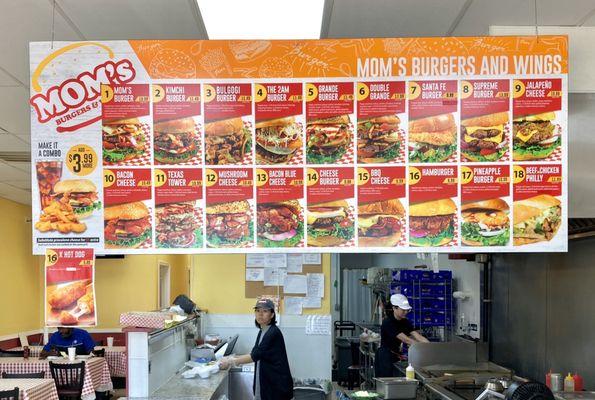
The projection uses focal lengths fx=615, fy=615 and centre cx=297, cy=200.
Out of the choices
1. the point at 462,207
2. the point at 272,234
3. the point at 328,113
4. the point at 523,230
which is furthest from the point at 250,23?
the point at 523,230

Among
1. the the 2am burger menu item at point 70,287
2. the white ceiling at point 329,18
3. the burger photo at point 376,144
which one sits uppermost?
the white ceiling at point 329,18

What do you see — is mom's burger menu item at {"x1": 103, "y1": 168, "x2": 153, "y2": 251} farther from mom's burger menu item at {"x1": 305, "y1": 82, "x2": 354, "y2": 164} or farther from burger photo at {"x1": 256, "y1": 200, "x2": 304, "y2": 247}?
mom's burger menu item at {"x1": 305, "y1": 82, "x2": 354, "y2": 164}

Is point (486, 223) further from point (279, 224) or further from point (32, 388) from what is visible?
point (32, 388)

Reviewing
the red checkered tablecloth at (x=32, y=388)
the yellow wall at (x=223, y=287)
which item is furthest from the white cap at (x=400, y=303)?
the red checkered tablecloth at (x=32, y=388)

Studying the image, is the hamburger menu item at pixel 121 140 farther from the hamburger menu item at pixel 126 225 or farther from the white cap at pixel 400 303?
the white cap at pixel 400 303

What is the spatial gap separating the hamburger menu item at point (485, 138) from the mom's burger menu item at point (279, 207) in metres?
0.77

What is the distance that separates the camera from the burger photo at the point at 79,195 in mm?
2773

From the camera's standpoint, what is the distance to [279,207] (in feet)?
9.18

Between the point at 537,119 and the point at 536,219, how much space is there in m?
0.46

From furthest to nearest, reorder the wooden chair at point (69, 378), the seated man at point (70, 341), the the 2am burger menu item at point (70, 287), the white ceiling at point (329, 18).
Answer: the seated man at point (70, 341) < the wooden chair at point (69, 378) < the white ceiling at point (329, 18) < the the 2am burger menu item at point (70, 287)

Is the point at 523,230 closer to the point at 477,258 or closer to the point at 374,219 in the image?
the point at 374,219


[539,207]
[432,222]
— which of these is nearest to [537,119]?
[539,207]

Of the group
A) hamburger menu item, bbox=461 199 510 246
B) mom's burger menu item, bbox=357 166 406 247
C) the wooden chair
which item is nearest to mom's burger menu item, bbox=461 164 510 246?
hamburger menu item, bbox=461 199 510 246

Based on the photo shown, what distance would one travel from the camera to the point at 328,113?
9.27 feet
